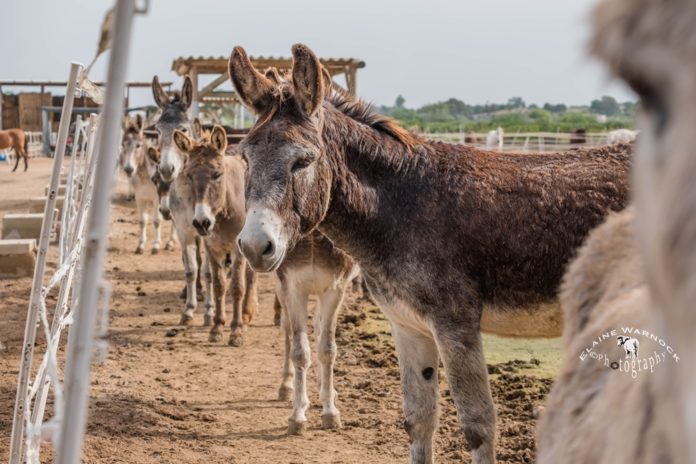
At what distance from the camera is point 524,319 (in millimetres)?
4098

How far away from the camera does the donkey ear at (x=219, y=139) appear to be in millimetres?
8820

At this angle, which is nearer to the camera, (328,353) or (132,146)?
(328,353)

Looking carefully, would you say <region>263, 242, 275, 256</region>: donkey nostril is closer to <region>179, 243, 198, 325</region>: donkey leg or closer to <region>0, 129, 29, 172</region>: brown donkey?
<region>179, 243, 198, 325</region>: donkey leg

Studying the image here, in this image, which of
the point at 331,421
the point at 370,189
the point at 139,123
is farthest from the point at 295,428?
the point at 139,123

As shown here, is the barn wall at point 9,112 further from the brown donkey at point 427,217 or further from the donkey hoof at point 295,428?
the brown donkey at point 427,217

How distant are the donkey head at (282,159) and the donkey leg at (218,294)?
16.8 feet

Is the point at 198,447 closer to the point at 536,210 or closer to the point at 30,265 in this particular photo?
the point at 536,210

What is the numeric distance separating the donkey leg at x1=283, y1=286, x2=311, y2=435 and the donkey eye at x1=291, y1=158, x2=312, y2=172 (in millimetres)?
2434

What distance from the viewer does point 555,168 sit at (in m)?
4.25

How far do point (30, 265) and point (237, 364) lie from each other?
186 inches

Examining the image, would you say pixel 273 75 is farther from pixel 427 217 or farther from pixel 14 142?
pixel 14 142

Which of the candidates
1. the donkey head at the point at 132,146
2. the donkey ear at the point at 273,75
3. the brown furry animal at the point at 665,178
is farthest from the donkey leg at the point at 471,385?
the donkey head at the point at 132,146

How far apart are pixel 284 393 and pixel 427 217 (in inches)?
136

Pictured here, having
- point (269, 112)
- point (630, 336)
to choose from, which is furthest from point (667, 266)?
point (269, 112)
